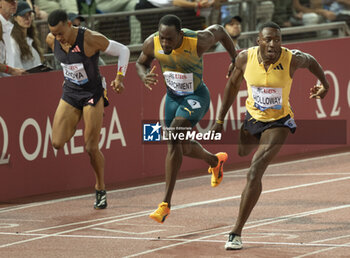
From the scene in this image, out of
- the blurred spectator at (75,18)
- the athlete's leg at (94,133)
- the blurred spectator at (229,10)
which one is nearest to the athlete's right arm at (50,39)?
the blurred spectator at (75,18)

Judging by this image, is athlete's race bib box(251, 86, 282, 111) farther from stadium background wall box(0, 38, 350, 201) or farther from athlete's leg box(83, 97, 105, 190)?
stadium background wall box(0, 38, 350, 201)

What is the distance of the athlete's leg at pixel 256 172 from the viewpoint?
31.2 feet

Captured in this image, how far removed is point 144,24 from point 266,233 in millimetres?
5912

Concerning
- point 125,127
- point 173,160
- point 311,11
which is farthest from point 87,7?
point 311,11

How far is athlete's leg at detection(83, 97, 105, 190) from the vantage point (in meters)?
12.2

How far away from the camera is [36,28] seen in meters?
14.1

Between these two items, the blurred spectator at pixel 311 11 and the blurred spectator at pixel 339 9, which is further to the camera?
the blurred spectator at pixel 339 9

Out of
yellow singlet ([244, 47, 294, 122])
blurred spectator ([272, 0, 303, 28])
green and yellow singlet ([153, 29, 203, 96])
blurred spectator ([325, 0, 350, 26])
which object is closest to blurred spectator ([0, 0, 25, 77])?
green and yellow singlet ([153, 29, 203, 96])

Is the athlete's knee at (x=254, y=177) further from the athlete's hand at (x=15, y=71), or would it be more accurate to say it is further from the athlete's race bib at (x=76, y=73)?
the athlete's hand at (x=15, y=71)

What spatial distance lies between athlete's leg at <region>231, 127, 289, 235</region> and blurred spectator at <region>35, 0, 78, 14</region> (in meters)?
5.95

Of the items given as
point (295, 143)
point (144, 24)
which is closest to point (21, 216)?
point (144, 24)

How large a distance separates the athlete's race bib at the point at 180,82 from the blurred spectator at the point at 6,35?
8.74 feet

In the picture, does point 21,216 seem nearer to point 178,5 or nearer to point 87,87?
point 87,87

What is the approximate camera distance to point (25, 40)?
13.5m
